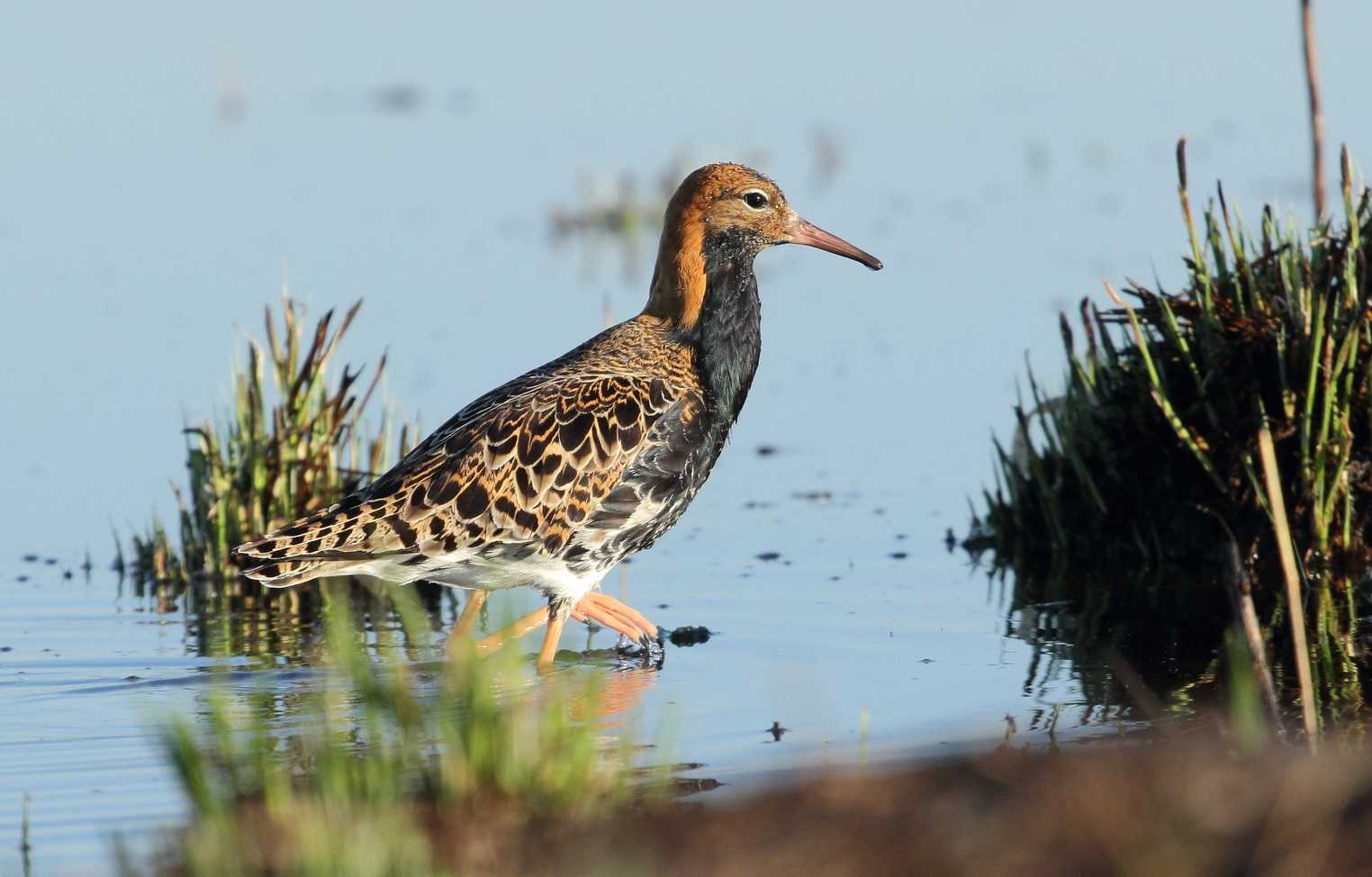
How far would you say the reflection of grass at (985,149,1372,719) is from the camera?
8156mm

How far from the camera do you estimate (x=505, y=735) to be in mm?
5105

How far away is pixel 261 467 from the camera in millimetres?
9430

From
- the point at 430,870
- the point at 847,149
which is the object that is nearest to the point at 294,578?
the point at 430,870

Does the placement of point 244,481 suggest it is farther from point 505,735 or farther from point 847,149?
point 847,149

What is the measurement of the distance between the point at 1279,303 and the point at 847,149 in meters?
13.5

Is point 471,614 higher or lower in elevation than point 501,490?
lower

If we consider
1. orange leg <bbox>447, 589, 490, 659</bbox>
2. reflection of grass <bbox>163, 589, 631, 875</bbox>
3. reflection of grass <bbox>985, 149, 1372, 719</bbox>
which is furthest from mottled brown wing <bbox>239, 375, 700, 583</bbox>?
reflection of grass <bbox>985, 149, 1372, 719</bbox>

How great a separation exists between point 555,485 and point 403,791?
8.29ft

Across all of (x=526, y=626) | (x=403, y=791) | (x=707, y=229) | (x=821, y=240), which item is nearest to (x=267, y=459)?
(x=526, y=626)

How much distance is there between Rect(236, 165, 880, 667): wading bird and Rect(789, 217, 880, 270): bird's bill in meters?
0.67

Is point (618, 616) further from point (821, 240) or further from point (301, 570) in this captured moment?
point (821, 240)

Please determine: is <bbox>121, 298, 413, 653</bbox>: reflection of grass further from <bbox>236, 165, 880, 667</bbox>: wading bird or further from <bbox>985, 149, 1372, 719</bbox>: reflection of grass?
<bbox>985, 149, 1372, 719</bbox>: reflection of grass

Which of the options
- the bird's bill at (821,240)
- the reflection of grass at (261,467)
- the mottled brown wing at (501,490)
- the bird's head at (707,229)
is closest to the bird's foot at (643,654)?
the mottled brown wing at (501,490)

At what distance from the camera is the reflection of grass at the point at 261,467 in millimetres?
9430
